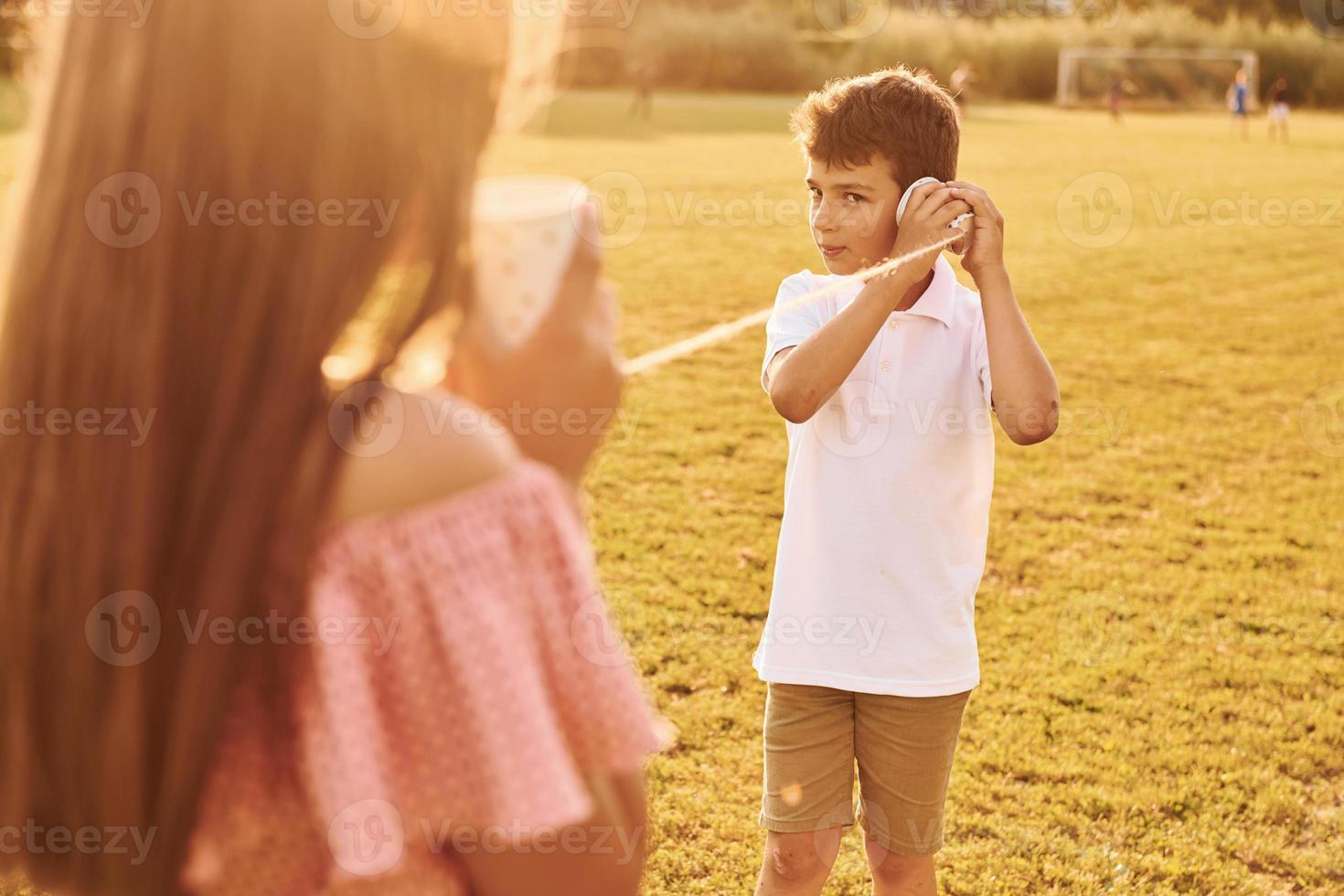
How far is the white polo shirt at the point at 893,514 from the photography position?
2355 mm

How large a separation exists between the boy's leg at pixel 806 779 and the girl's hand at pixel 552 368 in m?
1.45

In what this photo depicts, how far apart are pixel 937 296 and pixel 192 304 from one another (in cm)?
179

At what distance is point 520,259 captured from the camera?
105 cm

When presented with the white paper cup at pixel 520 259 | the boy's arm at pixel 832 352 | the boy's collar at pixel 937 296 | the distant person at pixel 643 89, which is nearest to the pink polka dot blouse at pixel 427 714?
the white paper cup at pixel 520 259

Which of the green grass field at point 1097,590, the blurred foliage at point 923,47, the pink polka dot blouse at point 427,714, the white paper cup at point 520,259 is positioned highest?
the blurred foliage at point 923,47

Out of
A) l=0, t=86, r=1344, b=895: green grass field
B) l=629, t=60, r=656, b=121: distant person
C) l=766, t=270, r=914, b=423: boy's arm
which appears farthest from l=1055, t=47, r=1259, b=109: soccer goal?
l=766, t=270, r=914, b=423: boy's arm

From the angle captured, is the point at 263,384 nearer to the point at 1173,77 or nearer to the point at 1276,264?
the point at 1276,264

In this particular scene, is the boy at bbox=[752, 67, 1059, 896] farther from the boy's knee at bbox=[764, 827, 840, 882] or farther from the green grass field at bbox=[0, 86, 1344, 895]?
the green grass field at bbox=[0, 86, 1344, 895]

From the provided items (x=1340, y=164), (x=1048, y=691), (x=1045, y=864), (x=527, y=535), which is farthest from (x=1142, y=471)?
(x=1340, y=164)

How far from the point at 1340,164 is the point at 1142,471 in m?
21.7

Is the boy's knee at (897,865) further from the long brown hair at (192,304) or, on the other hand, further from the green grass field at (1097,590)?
the long brown hair at (192,304)

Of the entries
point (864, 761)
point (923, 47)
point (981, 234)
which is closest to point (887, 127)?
point (981, 234)

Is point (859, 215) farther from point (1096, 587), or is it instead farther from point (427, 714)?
point (1096, 587)

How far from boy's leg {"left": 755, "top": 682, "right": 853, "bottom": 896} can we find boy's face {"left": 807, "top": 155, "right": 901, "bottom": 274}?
0.89m
